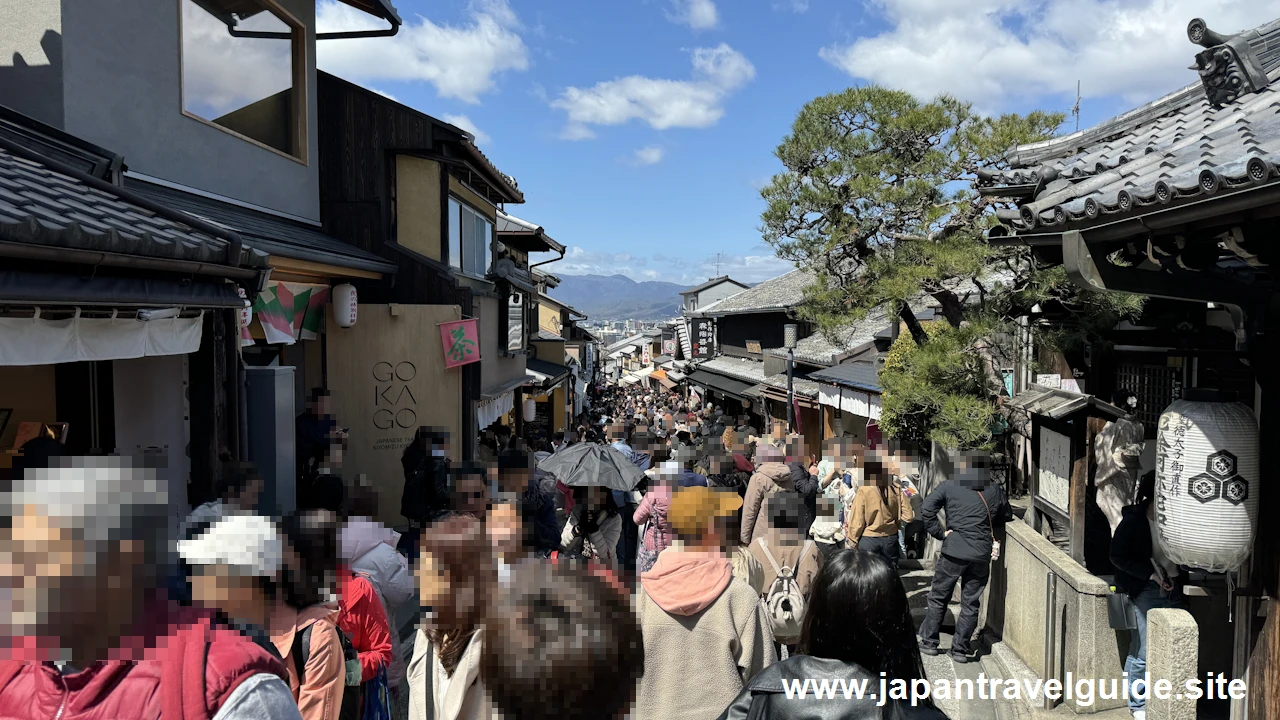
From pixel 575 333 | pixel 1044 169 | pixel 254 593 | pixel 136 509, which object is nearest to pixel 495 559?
pixel 254 593

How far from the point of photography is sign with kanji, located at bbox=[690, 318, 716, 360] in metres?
35.2

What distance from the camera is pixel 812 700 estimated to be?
244 cm

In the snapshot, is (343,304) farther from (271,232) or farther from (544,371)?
(544,371)

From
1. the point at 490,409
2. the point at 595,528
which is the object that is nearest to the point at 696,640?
the point at 595,528

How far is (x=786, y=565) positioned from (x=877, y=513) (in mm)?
2558

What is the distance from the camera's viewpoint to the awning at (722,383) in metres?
26.3

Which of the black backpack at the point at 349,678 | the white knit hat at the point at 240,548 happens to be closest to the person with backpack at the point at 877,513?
the black backpack at the point at 349,678

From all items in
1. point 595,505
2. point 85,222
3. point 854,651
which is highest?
point 85,222

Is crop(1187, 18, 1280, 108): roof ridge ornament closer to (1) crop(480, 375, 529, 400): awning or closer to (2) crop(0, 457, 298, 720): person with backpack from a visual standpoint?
(2) crop(0, 457, 298, 720): person with backpack

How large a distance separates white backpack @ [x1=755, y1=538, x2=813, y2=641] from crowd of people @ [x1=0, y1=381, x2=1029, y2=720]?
0.01 m

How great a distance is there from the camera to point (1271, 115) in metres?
3.53

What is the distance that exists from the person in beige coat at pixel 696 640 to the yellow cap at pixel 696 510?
0.23m

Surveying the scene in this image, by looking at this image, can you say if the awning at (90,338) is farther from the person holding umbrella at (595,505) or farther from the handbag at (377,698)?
the person holding umbrella at (595,505)

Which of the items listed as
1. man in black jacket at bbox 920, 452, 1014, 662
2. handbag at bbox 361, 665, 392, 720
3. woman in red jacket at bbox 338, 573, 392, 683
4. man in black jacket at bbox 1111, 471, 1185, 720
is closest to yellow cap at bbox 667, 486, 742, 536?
woman in red jacket at bbox 338, 573, 392, 683
